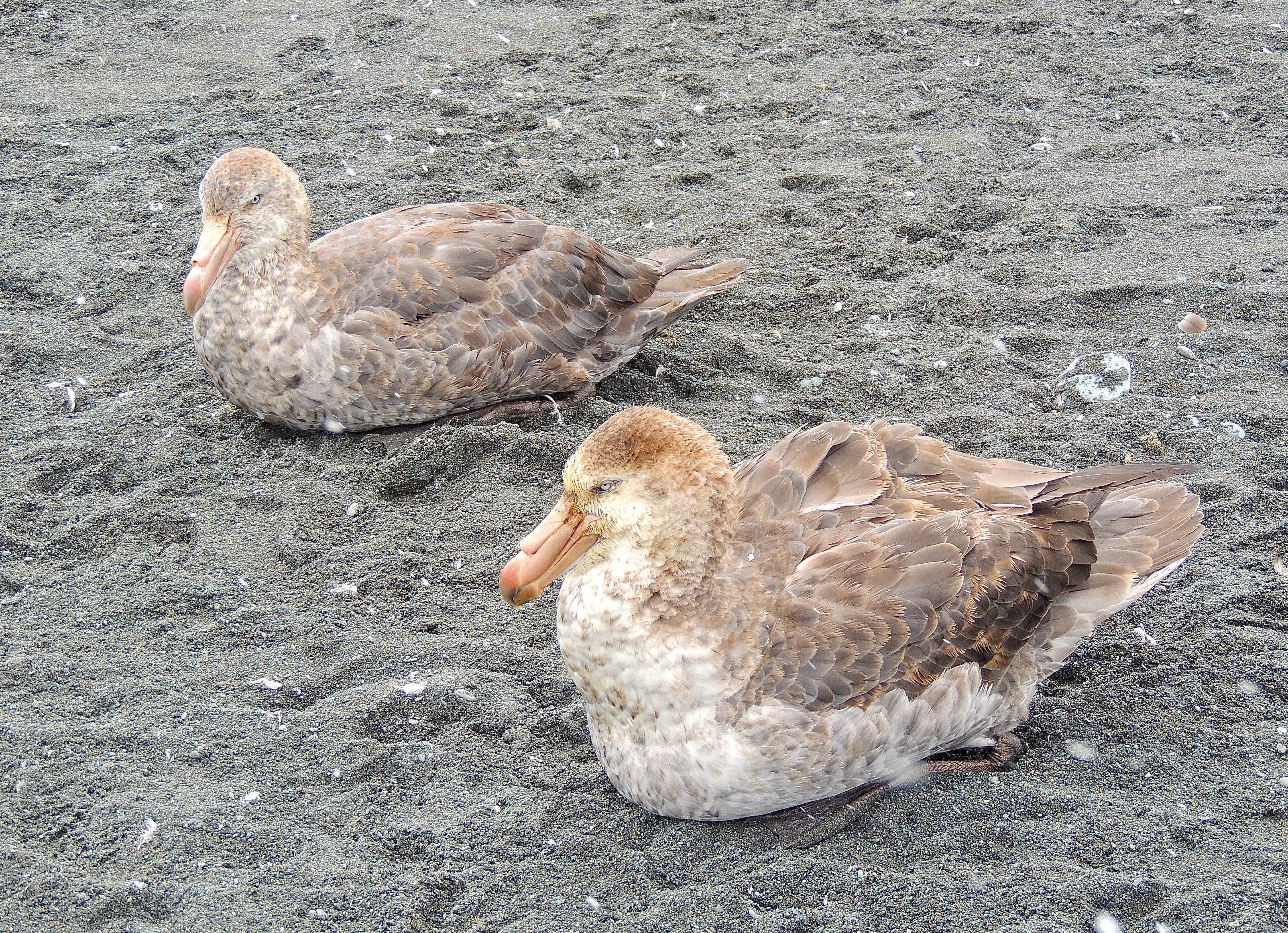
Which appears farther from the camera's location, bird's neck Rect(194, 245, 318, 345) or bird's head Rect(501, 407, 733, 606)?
bird's neck Rect(194, 245, 318, 345)

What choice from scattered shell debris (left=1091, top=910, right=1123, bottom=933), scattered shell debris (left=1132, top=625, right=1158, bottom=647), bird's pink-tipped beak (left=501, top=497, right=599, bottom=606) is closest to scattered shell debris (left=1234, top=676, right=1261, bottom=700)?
scattered shell debris (left=1132, top=625, right=1158, bottom=647)

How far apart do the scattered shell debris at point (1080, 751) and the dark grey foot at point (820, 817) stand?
60cm

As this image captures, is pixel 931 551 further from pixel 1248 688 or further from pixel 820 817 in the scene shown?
pixel 1248 688

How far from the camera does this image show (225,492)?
185 inches

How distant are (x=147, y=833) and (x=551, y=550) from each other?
136 centimetres

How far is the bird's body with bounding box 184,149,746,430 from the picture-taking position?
498cm

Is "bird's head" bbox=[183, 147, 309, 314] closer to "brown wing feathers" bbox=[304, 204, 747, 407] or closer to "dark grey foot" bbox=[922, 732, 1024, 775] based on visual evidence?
"brown wing feathers" bbox=[304, 204, 747, 407]

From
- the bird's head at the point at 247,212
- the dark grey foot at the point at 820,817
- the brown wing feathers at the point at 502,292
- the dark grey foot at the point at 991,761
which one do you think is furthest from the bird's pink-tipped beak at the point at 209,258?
the dark grey foot at the point at 991,761

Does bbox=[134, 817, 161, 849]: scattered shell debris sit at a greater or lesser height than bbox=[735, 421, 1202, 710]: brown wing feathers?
lesser

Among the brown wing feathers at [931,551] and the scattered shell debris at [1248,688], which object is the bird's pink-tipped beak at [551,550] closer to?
the brown wing feathers at [931,551]

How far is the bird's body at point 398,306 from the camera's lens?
4980 millimetres

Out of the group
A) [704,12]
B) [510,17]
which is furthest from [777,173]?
[510,17]

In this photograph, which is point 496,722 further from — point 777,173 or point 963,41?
point 963,41

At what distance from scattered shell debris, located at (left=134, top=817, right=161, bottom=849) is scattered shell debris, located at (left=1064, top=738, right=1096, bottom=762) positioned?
266cm
